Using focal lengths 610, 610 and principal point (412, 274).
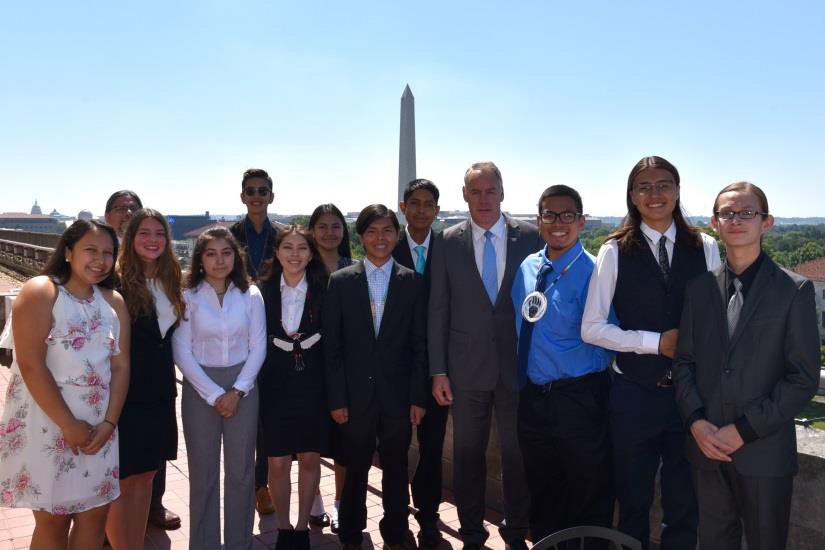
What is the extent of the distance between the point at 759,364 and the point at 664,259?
2.04 ft

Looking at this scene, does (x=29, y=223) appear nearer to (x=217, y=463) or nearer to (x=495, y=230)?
(x=217, y=463)

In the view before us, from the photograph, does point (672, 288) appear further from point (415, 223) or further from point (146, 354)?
point (146, 354)

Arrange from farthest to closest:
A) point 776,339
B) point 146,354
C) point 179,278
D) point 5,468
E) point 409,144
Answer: point 409,144 → point 179,278 → point 146,354 → point 5,468 → point 776,339

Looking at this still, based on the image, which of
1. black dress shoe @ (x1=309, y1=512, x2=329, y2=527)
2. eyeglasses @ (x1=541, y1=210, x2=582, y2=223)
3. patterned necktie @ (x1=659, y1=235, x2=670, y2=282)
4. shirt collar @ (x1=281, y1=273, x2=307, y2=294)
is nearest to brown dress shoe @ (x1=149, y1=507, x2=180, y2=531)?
black dress shoe @ (x1=309, y1=512, x2=329, y2=527)

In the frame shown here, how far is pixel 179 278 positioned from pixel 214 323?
0.30 meters

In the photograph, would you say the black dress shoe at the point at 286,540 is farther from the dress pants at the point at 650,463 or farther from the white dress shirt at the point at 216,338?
the dress pants at the point at 650,463

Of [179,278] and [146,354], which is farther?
[179,278]

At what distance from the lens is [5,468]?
8.44 feet

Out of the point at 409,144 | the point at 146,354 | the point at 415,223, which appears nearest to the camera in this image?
the point at 146,354

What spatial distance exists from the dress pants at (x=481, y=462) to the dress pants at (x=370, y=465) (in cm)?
30

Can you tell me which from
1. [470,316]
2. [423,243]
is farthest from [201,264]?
[470,316]

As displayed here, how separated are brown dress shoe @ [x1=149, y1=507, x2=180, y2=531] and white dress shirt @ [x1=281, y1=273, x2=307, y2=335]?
58.6 inches

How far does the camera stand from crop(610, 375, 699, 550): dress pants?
258cm

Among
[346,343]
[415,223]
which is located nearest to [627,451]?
[346,343]
